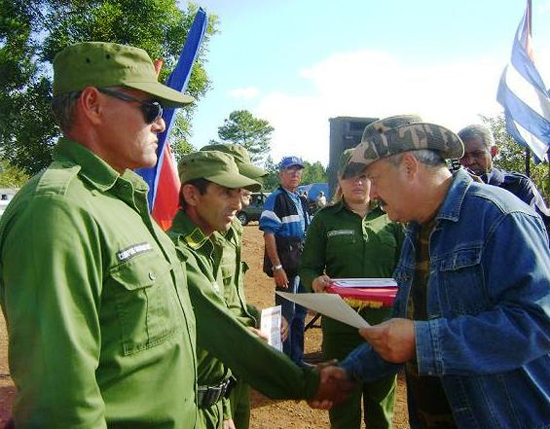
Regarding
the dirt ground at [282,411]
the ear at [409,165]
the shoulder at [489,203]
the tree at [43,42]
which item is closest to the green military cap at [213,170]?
the ear at [409,165]

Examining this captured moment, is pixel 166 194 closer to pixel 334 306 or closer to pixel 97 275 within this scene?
pixel 334 306

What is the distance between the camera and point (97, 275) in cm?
139

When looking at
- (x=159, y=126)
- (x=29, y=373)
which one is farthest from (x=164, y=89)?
(x=29, y=373)

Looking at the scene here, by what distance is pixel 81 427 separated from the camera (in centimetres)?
126

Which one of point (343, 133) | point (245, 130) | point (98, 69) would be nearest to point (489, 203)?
point (98, 69)

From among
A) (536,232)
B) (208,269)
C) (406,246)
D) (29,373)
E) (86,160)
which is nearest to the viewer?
(29,373)

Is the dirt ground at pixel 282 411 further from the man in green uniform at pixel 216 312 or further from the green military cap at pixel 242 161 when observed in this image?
the green military cap at pixel 242 161

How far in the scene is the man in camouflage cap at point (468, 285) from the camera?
1.68 m

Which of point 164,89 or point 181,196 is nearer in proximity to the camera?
point 164,89

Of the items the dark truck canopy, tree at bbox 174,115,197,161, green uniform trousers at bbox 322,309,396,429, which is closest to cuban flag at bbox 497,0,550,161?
the dark truck canopy

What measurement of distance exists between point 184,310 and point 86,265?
497 mm

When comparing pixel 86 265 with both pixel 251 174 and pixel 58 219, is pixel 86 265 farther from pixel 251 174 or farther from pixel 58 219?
pixel 251 174

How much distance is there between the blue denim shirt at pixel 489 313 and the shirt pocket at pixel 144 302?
2.92ft

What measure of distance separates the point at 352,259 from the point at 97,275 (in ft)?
8.71
